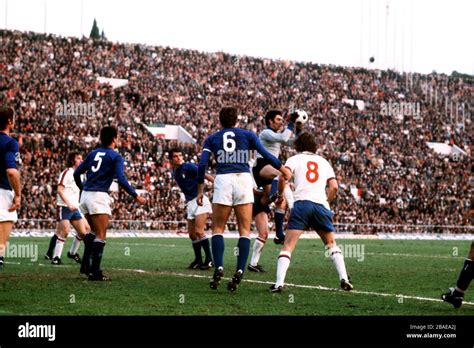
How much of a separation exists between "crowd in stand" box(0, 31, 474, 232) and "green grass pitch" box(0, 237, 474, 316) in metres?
21.9

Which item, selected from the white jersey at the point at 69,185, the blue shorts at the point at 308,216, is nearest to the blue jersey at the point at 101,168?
the blue shorts at the point at 308,216

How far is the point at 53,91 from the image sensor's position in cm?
4716

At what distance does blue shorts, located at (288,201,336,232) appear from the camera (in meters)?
12.1

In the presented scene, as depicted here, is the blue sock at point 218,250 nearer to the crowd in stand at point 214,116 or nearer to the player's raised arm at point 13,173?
the player's raised arm at point 13,173

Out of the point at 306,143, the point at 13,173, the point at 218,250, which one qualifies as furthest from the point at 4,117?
the point at 306,143

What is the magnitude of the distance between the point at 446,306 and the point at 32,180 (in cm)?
3081

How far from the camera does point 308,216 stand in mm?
12070

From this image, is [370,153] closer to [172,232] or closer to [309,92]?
[309,92]

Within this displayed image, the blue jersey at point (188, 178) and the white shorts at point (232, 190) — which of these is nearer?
the white shorts at point (232, 190)

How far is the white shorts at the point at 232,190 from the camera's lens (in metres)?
12.5

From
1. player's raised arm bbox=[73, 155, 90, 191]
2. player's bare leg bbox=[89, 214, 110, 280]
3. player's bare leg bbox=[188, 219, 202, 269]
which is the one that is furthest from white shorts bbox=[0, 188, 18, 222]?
player's bare leg bbox=[188, 219, 202, 269]

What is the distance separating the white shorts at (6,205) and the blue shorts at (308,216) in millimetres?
3964

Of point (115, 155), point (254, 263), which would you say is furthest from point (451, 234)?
point (115, 155)

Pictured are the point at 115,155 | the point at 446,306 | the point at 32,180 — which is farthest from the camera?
the point at 32,180
